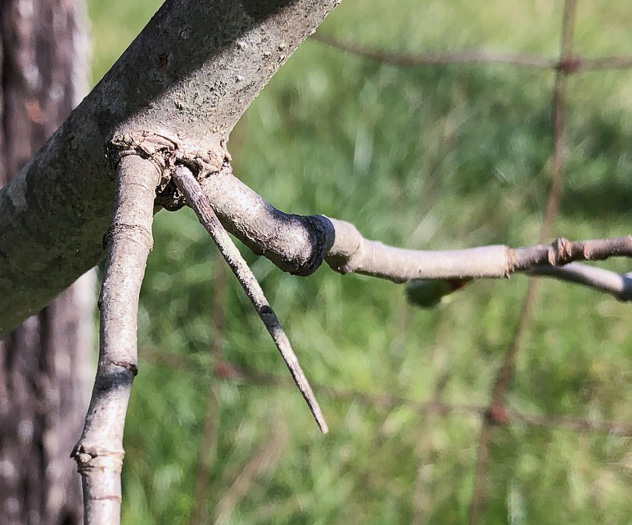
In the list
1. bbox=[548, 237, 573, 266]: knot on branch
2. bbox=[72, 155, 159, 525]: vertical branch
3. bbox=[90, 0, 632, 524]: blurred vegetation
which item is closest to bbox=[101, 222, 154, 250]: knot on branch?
bbox=[72, 155, 159, 525]: vertical branch

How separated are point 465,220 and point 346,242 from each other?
1.49m

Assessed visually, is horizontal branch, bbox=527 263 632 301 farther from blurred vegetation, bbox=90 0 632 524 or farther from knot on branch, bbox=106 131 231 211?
blurred vegetation, bbox=90 0 632 524

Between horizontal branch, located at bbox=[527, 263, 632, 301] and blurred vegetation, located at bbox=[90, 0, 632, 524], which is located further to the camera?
blurred vegetation, located at bbox=[90, 0, 632, 524]

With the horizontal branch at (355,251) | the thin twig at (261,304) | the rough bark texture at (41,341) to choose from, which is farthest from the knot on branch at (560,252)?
the rough bark texture at (41,341)

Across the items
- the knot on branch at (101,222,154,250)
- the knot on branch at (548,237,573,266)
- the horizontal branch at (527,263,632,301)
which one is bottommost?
the knot on branch at (101,222,154,250)

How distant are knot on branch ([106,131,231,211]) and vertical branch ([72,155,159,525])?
0.01m

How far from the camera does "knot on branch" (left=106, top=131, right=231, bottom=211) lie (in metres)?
0.35

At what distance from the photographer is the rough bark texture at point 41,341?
2.92 ft

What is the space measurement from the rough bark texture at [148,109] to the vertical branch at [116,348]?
38mm

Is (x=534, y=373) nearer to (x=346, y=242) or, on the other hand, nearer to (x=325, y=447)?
(x=325, y=447)

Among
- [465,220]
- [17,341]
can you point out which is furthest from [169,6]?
[465,220]

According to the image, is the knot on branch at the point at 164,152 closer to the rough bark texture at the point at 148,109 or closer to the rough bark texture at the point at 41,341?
the rough bark texture at the point at 148,109

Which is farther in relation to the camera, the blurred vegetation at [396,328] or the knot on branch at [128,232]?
the blurred vegetation at [396,328]

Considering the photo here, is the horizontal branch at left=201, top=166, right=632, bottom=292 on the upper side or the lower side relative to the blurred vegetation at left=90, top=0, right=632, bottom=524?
lower
